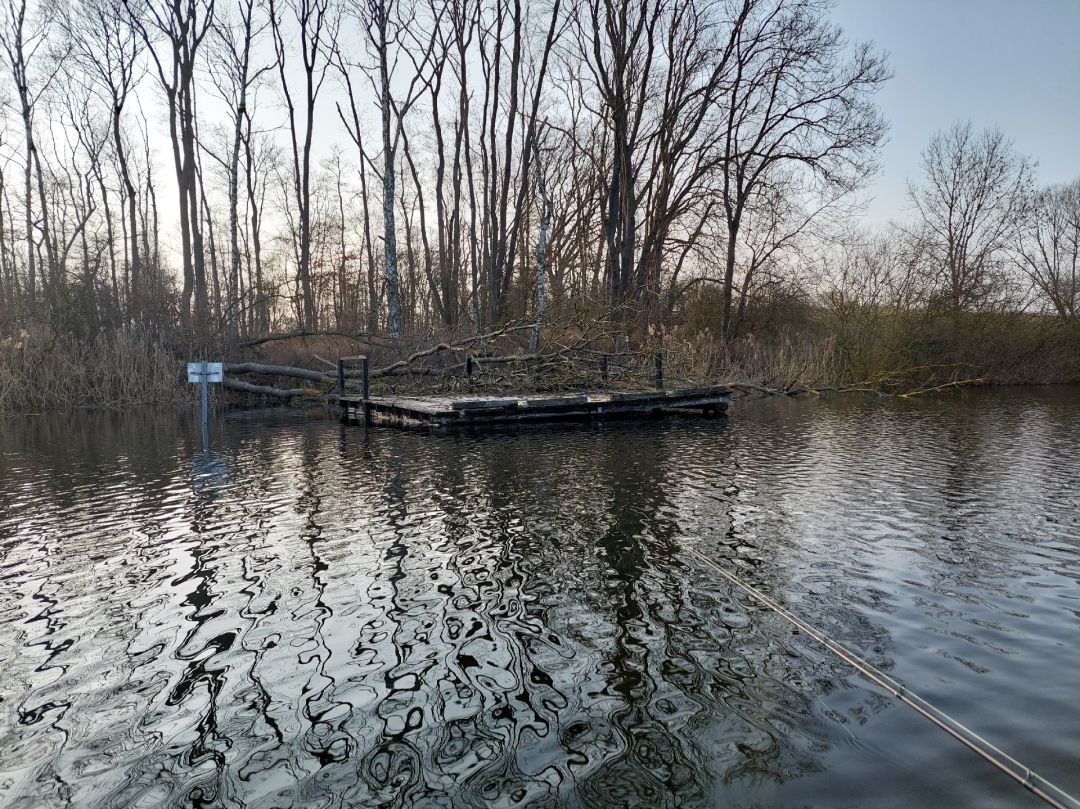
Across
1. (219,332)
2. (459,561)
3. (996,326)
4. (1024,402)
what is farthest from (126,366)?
(996,326)

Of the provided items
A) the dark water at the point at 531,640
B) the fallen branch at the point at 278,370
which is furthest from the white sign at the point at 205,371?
the fallen branch at the point at 278,370

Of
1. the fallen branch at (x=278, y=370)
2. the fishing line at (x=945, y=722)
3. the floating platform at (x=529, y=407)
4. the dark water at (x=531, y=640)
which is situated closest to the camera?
the fishing line at (x=945, y=722)

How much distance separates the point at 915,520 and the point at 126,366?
19.8 metres

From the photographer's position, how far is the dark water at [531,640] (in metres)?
2.82

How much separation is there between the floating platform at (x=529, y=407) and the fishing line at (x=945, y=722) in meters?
10.5

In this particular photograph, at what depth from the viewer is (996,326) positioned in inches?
1198

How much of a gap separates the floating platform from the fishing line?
10.5 meters

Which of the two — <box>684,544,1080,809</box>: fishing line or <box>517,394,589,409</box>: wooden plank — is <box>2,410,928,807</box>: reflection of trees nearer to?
<box>684,544,1080,809</box>: fishing line

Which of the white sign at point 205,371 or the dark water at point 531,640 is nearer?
the dark water at point 531,640

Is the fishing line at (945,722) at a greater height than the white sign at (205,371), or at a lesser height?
lesser

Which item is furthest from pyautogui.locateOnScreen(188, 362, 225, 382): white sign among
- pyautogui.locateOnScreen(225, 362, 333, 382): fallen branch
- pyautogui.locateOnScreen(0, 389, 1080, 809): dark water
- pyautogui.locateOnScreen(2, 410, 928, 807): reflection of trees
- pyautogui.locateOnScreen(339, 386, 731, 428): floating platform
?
pyautogui.locateOnScreen(225, 362, 333, 382): fallen branch

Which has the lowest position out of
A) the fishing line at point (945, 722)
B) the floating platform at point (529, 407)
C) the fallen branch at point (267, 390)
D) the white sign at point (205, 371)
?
the fishing line at point (945, 722)

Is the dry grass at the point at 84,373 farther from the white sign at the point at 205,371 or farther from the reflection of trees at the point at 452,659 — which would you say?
the reflection of trees at the point at 452,659

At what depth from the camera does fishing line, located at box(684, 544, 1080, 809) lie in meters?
2.60
